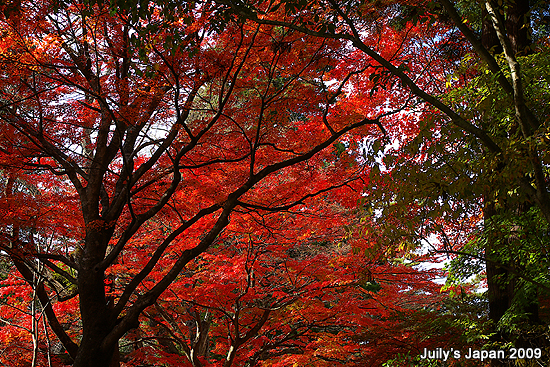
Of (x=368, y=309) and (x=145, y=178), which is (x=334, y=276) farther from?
(x=145, y=178)

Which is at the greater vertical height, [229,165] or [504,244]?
[229,165]

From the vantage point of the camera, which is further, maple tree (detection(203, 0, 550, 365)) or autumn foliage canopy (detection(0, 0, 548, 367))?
autumn foliage canopy (detection(0, 0, 548, 367))

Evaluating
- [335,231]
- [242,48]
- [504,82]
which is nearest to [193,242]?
[335,231]

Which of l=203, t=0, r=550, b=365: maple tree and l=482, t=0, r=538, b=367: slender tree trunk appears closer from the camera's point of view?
l=203, t=0, r=550, b=365: maple tree

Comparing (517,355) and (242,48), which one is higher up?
(242,48)

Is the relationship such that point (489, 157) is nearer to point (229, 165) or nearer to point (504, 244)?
point (504, 244)

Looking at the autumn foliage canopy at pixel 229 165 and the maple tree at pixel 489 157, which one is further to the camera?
the autumn foliage canopy at pixel 229 165

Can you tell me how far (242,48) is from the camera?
670 cm

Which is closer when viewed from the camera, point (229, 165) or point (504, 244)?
point (504, 244)

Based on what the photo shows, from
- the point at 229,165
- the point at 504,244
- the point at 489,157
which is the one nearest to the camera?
the point at 489,157


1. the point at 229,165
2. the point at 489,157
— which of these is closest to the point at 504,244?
the point at 489,157

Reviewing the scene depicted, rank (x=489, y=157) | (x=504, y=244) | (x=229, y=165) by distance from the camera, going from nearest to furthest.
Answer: (x=489, y=157) < (x=504, y=244) < (x=229, y=165)

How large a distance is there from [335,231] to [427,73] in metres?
4.29

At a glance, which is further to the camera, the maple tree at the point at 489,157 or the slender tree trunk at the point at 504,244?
the slender tree trunk at the point at 504,244
